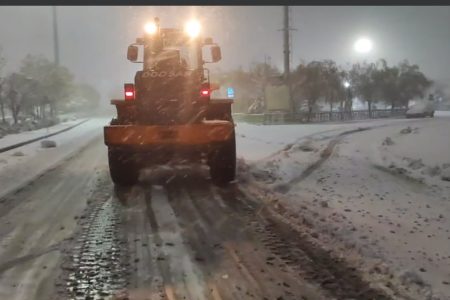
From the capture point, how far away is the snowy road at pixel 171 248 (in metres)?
4.31

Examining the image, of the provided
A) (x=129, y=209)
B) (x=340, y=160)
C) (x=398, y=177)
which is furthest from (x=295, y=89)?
(x=129, y=209)

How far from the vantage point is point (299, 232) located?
602 cm

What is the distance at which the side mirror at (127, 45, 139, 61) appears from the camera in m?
10.3

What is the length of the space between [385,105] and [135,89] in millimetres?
23496

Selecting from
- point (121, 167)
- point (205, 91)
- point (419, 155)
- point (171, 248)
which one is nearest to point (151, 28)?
point (205, 91)

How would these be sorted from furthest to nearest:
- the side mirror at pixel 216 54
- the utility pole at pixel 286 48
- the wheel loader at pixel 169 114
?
1. the utility pole at pixel 286 48
2. the side mirror at pixel 216 54
3. the wheel loader at pixel 169 114

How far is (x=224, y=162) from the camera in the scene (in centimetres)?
952

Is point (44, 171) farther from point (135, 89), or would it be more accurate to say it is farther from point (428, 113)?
point (428, 113)

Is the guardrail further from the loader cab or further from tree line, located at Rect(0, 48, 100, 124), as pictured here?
the loader cab

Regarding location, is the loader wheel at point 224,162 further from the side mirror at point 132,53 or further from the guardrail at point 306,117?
the guardrail at point 306,117

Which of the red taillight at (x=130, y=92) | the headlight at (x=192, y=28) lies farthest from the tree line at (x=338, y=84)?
the red taillight at (x=130, y=92)

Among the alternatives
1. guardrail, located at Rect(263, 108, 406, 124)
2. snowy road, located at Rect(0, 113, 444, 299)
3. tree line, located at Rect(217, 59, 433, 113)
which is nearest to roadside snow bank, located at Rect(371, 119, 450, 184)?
snowy road, located at Rect(0, 113, 444, 299)

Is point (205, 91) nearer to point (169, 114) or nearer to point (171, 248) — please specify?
point (169, 114)

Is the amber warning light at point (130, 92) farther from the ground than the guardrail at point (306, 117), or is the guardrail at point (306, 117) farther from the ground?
the amber warning light at point (130, 92)
